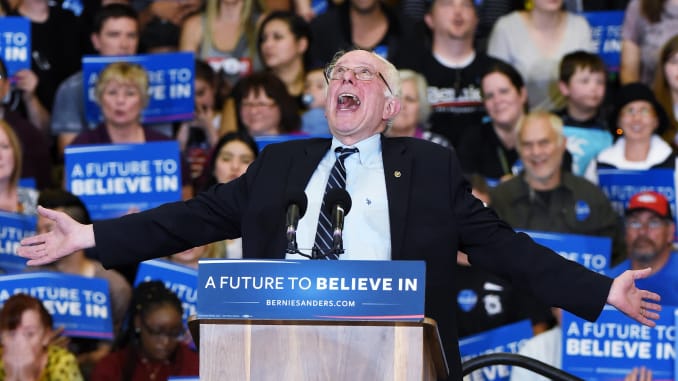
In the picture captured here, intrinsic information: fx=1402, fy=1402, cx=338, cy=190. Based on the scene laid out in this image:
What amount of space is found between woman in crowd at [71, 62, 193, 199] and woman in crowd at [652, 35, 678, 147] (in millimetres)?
2635

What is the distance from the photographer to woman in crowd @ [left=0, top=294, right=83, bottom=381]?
5.81 meters

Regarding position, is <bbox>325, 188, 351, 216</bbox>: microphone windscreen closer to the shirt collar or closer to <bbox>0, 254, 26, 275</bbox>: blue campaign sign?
the shirt collar

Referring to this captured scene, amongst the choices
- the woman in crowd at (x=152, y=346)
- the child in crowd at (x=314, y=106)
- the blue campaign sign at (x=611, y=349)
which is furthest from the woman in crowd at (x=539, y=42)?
the woman in crowd at (x=152, y=346)

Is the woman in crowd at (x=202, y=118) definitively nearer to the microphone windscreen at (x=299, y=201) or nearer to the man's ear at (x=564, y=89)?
the man's ear at (x=564, y=89)

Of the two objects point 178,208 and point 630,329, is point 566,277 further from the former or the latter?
point 630,329

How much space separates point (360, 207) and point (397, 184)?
0.13m

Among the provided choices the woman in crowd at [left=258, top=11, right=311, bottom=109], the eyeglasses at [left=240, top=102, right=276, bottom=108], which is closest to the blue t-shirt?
the eyeglasses at [left=240, top=102, right=276, bottom=108]

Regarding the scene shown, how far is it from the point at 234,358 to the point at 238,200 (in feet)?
2.83

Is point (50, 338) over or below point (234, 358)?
below

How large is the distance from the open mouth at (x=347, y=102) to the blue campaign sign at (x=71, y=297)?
2293 millimetres

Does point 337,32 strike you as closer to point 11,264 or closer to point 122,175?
point 122,175

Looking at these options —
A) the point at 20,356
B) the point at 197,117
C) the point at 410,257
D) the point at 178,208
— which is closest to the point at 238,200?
the point at 178,208

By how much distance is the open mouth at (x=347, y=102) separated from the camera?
4086 millimetres

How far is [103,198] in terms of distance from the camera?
6754mm
